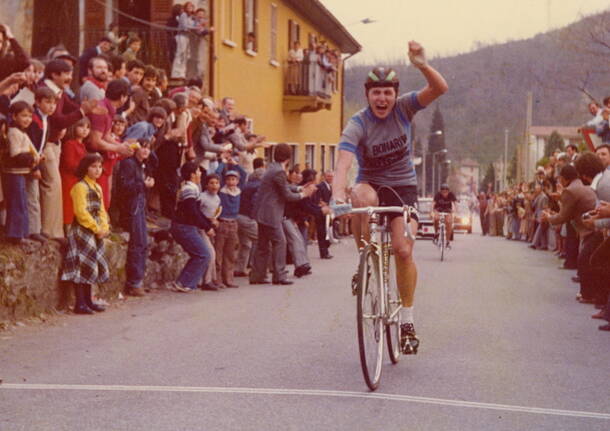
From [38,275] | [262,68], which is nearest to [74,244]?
[38,275]

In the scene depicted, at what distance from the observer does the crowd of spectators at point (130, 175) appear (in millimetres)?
11406

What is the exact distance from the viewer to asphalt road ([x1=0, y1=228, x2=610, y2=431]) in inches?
255

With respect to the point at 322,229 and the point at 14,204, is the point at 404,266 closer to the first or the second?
the point at 14,204

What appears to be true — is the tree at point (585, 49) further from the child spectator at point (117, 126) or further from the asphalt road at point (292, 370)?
the asphalt road at point (292, 370)

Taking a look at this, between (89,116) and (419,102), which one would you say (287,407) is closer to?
(419,102)

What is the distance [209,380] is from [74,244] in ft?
14.9

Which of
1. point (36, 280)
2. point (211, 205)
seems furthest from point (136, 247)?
point (36, 280)

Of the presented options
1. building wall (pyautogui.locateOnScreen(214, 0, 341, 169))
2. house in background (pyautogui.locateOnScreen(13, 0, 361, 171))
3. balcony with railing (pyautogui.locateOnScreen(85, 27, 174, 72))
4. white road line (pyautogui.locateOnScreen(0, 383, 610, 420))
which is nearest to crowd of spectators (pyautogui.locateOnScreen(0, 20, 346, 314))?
white road line (pyautogui.locateOnScreen(0, 383, 610, 420))

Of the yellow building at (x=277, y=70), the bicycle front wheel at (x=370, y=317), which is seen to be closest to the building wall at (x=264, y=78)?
the yellow building at (x=277, y=70)

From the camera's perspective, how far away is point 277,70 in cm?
3478

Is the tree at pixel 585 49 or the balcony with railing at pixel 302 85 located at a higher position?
the tree at pixel 585 49

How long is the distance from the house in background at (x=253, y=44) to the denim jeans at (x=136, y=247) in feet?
30.5

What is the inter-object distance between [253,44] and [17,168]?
19965mm

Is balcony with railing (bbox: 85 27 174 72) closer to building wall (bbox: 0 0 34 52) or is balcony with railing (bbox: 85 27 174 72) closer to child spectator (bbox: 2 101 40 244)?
building wall (bbox: 0 0 34 52)
